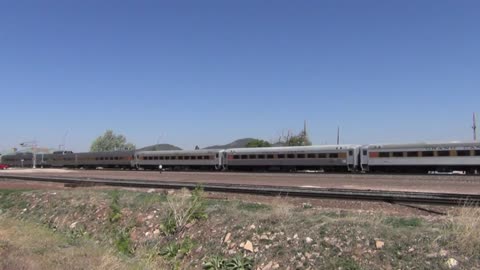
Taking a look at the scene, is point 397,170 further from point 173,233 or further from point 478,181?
point 173,233

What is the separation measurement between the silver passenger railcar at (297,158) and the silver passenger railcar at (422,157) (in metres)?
1.57

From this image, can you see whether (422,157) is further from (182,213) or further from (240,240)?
(240,240)

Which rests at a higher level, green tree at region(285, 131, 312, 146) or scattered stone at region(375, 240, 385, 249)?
green tree at region(285, 131, 312, 146)

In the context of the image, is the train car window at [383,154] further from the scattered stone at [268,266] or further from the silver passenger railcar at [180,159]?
the scattered stone at [268,266]

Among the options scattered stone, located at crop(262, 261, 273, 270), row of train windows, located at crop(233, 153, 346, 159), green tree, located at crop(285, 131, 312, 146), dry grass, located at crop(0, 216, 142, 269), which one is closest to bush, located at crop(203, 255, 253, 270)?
scattered stone, located at crop(262, 261, 273, 270)

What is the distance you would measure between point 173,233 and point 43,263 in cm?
517

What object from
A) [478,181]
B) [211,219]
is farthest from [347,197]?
[478,181]

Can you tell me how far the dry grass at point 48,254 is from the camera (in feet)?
23.6

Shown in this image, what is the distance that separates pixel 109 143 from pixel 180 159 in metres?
103

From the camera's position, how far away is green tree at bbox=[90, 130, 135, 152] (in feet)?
511

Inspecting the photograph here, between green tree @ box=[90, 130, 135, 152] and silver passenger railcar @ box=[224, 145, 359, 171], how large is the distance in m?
109

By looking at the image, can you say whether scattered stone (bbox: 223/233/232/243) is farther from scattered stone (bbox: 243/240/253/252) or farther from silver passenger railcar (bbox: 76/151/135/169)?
silver passenger railcar (bbox: 76/151/135/169)

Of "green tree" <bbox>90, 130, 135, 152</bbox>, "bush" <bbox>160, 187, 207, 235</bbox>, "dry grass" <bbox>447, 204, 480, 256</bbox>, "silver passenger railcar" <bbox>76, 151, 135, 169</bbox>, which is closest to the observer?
"dry grass" <bbox>447, 204, 480, 256</bbox>

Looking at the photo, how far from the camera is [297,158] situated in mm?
47000
